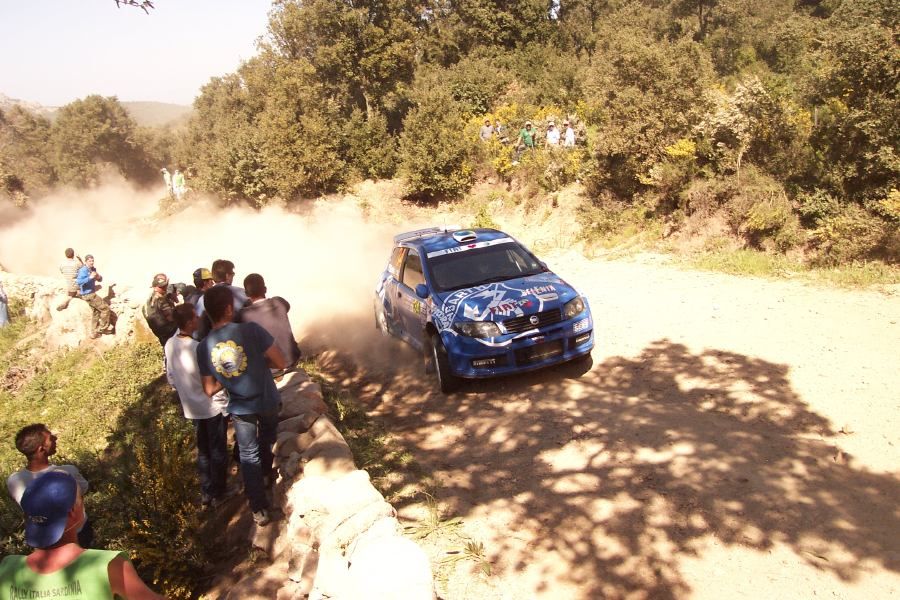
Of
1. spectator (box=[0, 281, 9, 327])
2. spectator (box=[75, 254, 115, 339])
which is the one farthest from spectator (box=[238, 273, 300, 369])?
spectator (box=[0, 281, 9, 327])

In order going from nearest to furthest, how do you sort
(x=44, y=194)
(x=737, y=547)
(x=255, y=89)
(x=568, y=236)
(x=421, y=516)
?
(x=737, y=547)
(x=421, y=516)
(x=568, y=236)
(x=255, y=89)
(x=44, y=194)

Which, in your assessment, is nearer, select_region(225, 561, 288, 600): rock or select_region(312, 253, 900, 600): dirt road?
select_region(312, 253, 900, 600): dirt road

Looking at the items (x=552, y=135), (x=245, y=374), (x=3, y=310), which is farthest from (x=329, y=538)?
(x=3, y=310)

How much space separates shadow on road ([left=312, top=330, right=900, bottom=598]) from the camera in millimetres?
4074

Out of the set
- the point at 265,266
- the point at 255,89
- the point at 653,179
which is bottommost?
the point at 265,266

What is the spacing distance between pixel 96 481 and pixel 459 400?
3.94 metres

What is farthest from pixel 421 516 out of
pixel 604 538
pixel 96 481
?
pixel 96 481

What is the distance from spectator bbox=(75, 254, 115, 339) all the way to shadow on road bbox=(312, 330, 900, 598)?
8412 mm

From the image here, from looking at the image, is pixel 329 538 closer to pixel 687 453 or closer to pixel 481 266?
pixel 687 453

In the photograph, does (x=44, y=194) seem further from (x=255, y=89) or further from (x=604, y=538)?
(x=604, y=538)

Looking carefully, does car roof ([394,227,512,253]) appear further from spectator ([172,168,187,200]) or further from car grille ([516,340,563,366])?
spectator ([172,168,187,200])

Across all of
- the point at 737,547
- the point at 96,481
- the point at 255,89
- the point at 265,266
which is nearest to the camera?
the point at 737,547

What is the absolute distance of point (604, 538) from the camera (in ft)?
14.1

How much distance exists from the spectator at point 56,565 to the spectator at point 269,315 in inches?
115
